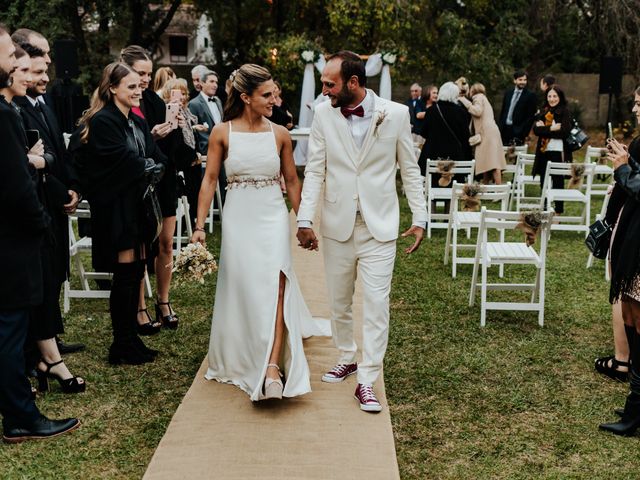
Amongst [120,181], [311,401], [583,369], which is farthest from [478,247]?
[120,181]

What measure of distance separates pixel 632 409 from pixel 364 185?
6.53 ft

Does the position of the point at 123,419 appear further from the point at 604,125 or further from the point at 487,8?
the point at 604,125

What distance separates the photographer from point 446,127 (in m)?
10.8

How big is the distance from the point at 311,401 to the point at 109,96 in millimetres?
2352

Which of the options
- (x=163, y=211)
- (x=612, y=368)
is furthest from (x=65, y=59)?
(x=612, y=368)

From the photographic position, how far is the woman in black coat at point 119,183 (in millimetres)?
4977

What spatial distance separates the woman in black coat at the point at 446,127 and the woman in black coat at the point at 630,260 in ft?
20.5

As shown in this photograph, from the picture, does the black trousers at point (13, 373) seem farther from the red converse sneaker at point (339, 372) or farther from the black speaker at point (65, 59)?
the black speaker at point (65, 59)

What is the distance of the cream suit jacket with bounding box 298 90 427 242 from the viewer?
14.4 ft

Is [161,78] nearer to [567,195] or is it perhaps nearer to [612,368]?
[612,368]

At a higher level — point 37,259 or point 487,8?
point 487,8

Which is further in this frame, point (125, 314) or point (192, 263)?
point (125, 314)

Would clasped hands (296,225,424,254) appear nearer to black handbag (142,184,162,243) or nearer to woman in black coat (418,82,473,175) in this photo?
black handbag (142,184,162,243)

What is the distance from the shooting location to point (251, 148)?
461 cm
